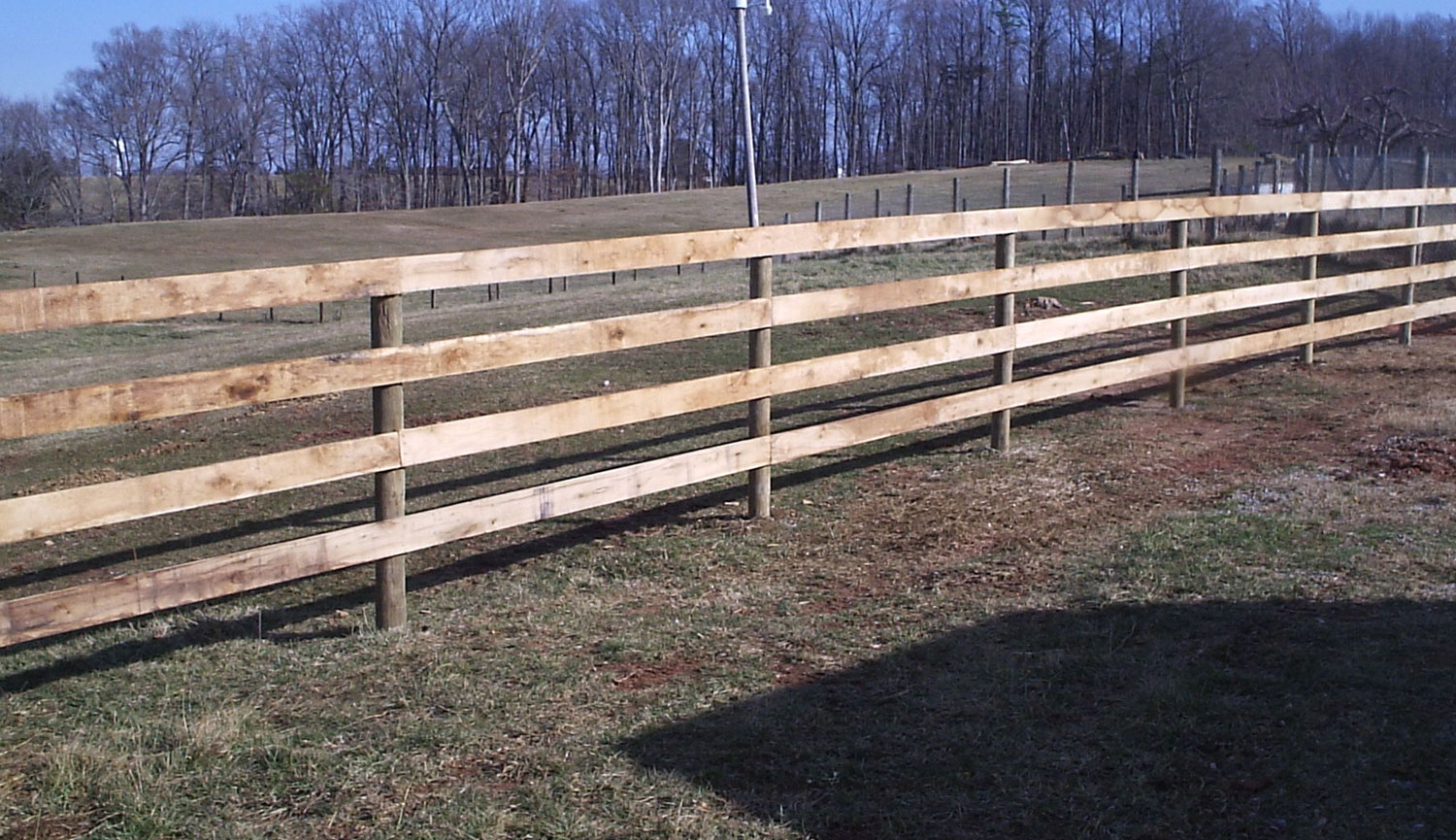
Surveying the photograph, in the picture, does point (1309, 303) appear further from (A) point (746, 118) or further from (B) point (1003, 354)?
(A) point (746, 118)

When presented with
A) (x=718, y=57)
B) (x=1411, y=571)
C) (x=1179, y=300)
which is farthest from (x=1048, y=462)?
(x=718, y=57)

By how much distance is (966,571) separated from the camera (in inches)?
221

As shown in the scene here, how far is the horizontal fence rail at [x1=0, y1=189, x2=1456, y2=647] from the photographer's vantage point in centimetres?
420

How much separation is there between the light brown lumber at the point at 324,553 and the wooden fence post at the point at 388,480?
0.24 feet

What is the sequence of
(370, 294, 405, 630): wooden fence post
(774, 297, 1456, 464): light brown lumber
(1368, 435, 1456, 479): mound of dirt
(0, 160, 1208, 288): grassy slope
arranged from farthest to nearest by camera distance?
1. (0, 160, 1208, 288): grassy slope
2. (1368, 435, 1456, 479): mound of dirt
3. (774, 297, 1456, 464): light brown lumber
4. (370, 294, 405, 630): wooden fence post

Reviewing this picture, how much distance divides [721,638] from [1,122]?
86435 millimetres

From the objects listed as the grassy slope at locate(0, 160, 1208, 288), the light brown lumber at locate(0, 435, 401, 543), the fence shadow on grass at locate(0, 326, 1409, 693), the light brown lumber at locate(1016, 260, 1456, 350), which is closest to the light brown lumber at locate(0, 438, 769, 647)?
the light brown lumber at locate(0, 435, 401, 543)

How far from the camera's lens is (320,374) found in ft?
15.5

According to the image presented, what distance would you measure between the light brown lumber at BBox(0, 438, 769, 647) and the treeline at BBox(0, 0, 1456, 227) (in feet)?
248

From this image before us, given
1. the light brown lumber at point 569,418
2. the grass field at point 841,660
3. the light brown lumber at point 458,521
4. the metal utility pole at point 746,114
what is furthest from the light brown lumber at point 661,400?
the metal utility pole at point 746,114

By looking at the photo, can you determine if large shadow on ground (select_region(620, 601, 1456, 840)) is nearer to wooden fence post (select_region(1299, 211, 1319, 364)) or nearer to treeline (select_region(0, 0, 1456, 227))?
wooden fence post (select_region(1299, 211, 1319, 364))

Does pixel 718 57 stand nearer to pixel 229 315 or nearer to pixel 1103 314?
pixel 229 315

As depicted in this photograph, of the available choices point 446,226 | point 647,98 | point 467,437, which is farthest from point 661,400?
point 647,98

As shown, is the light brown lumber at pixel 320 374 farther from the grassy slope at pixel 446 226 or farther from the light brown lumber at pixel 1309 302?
the grassy slope at pixel 446 226
